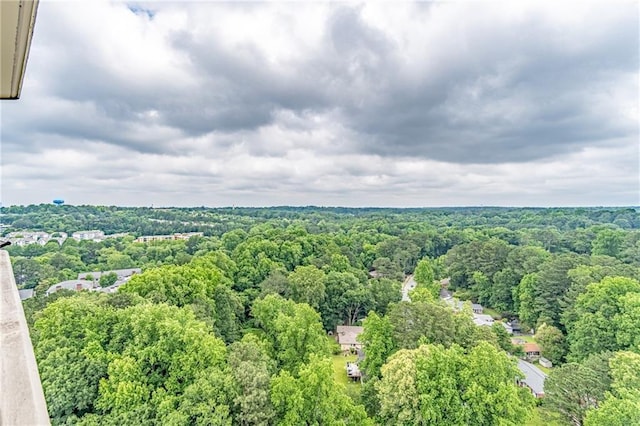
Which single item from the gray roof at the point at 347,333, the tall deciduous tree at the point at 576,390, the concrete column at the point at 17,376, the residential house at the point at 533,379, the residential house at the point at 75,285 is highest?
the concrete column at the point at 17,376

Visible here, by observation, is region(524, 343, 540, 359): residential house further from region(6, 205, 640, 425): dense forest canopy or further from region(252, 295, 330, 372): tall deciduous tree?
region(252, 295, 330, 372): tall deciduous tree

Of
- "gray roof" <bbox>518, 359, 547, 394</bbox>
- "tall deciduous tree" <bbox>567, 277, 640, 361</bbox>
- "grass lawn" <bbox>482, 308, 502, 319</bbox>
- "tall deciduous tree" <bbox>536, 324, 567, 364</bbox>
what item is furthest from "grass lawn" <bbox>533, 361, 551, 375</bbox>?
"grass lawn" <bbox>482, 308, 502, 319</bbox>

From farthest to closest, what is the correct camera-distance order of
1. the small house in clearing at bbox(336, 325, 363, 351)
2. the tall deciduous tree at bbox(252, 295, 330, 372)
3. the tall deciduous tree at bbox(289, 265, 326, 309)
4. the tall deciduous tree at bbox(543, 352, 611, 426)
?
the tall deciduous tree at bbox(289, 265, 326, 309), the small house in clearing at bbox(336, 325, 363, 351), the tall deciduous tree at bbox(252, 295, 330, 372), the tall deciduous tree at bbox(543, 352, 611, 426)

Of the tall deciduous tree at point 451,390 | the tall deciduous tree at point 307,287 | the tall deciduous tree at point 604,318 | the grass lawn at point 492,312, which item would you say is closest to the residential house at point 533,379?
the tall deciduous tree at point 604,318

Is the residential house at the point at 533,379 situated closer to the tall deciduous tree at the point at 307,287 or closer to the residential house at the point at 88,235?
the tall deciduous tree at the point at 307,287

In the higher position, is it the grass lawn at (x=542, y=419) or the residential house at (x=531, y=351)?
the grass lawn at (x=542, y=419)
